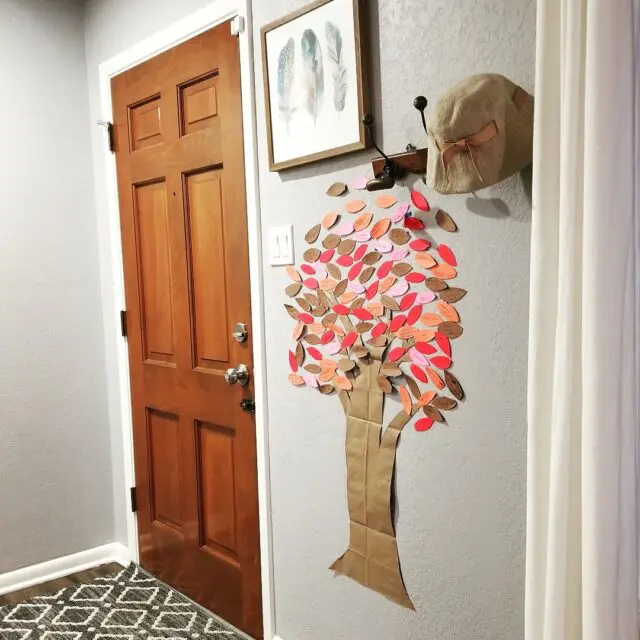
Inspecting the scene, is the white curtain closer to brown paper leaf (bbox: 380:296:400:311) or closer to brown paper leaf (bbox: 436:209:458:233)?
brown paper leaf (bbox: 436:209:458:233)

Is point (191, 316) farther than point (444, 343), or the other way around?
point (191, 316)

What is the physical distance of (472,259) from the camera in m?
1.51

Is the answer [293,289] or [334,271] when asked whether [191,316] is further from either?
[334,271]

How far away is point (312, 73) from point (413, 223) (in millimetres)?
528

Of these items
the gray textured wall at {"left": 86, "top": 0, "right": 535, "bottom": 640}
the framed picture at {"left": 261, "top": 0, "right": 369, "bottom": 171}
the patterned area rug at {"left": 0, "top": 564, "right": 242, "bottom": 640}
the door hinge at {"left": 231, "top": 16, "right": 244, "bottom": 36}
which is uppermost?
the door hinge at {"left": 231, "top": 16, "right": 244, "bottom": 36}

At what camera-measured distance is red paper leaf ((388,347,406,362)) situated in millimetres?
1673

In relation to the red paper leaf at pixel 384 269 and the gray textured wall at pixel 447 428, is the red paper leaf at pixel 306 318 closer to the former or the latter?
the gray textured wall at pixel 447 428

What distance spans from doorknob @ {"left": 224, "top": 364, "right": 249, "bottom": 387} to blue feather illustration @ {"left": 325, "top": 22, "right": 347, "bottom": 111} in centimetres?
88

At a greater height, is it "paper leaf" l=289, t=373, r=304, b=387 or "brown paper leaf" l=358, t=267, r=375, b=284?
"brown paper leaf" l=358, t=267, r=375, b=284

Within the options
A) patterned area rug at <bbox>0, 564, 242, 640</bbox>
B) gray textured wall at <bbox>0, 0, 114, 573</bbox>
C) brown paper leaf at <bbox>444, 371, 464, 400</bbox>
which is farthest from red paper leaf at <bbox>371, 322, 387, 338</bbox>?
gray textured wall at <bbox>0, 0, 114, 573</bbox>

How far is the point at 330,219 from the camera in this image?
6.00 feet

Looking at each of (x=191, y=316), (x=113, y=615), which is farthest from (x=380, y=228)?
(x=113, y=615)

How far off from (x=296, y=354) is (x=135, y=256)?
1.00m

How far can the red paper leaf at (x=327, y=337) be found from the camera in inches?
73.0
